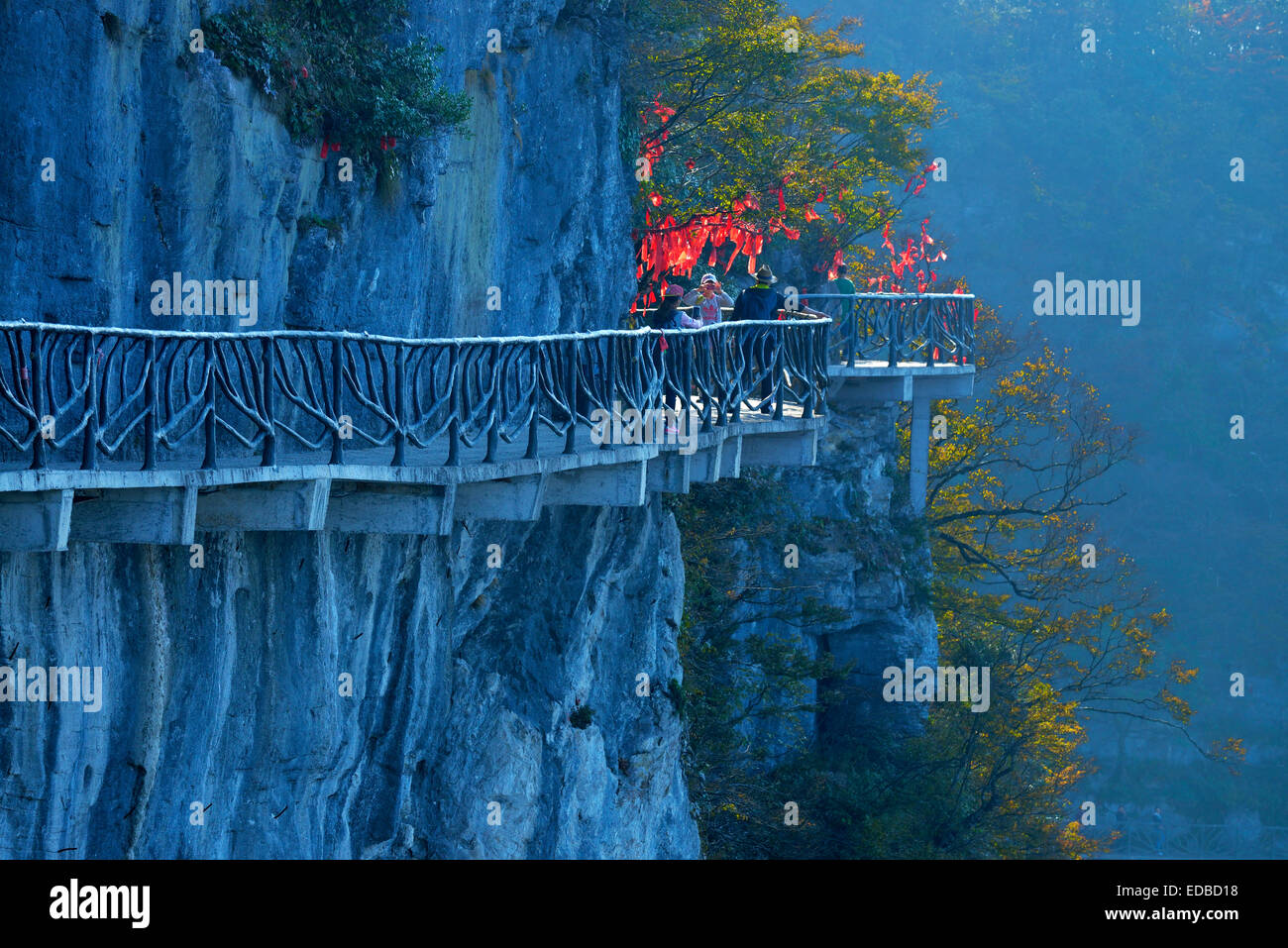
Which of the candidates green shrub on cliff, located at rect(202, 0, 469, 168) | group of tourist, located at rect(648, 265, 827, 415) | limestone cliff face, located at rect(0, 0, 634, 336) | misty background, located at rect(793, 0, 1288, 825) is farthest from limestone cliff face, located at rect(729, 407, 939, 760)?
misty background, located at rect(793, 0, 1288, 825)

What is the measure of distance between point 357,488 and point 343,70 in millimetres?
3969

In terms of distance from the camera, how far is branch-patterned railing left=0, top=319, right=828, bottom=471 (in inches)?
371

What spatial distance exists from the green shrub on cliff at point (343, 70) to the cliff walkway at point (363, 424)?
187cm

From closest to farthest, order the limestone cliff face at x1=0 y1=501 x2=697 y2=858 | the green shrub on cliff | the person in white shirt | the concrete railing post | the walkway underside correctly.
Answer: the walkway underside → the limestone cliff face at x1=0 y1=501 x2=697 y2=858 → the green shrub on cliff → the person in white shirt → the concrete railing post

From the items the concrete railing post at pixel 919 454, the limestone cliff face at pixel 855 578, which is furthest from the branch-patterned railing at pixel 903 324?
the limestone cliff face at pixel 855 578

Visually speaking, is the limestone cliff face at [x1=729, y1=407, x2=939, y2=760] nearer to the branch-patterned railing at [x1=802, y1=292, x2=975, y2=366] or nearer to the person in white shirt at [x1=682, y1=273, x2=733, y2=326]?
the branch-patterned railing at [x1=802, y1=292, x2=975, y2=366]

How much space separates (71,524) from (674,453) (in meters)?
7.15

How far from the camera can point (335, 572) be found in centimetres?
1340

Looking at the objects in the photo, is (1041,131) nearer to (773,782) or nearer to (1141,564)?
(1141,564)

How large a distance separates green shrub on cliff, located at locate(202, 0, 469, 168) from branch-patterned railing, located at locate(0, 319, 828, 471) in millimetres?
1893

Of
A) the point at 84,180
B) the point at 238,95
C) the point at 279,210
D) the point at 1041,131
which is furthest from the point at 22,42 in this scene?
the point at 1041,131

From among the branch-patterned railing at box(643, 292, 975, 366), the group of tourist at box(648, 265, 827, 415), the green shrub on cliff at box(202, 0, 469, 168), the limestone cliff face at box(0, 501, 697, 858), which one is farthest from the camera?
the branch-patterned railing at box(643, 292, 975, 366)

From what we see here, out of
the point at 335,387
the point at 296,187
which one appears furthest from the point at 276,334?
the point at 296,187

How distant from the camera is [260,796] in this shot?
42.5 feet
